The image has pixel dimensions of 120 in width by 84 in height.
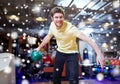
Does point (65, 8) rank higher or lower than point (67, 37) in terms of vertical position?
higher

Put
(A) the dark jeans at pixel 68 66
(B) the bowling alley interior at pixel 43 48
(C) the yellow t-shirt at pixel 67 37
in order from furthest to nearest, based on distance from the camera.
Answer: (B) the bowling alley interior at pixel 43 48, (C) the yellow t-shirt at pixel 67 37, (A) the dark jeans at pixel 68 66

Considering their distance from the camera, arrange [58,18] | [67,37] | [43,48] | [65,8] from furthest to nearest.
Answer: [43,48]
[65,8]
[67,37]
[58,18]

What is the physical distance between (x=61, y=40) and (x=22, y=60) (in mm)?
5841

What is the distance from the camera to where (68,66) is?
2252mm

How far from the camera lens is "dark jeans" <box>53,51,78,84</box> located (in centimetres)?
217

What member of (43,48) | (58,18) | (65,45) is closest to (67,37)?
(65,45)

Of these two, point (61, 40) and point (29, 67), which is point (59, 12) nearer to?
point (61, 40)

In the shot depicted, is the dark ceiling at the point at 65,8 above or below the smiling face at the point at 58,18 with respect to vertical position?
above

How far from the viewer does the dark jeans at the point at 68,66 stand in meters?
2.17

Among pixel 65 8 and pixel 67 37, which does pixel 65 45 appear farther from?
pixel 65 8

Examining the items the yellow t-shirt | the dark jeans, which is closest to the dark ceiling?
the yellow t-shirt

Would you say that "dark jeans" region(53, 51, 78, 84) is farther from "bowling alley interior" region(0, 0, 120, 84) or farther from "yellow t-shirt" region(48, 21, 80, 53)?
"bowling alley interior" region(0, 0, 120, 84)

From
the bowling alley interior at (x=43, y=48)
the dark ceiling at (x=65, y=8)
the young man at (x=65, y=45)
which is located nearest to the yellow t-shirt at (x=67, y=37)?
the young man at (x=65, y=45)

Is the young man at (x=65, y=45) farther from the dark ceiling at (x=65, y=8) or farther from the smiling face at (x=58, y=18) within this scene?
the dark ceiling at (x=65, y=8)
